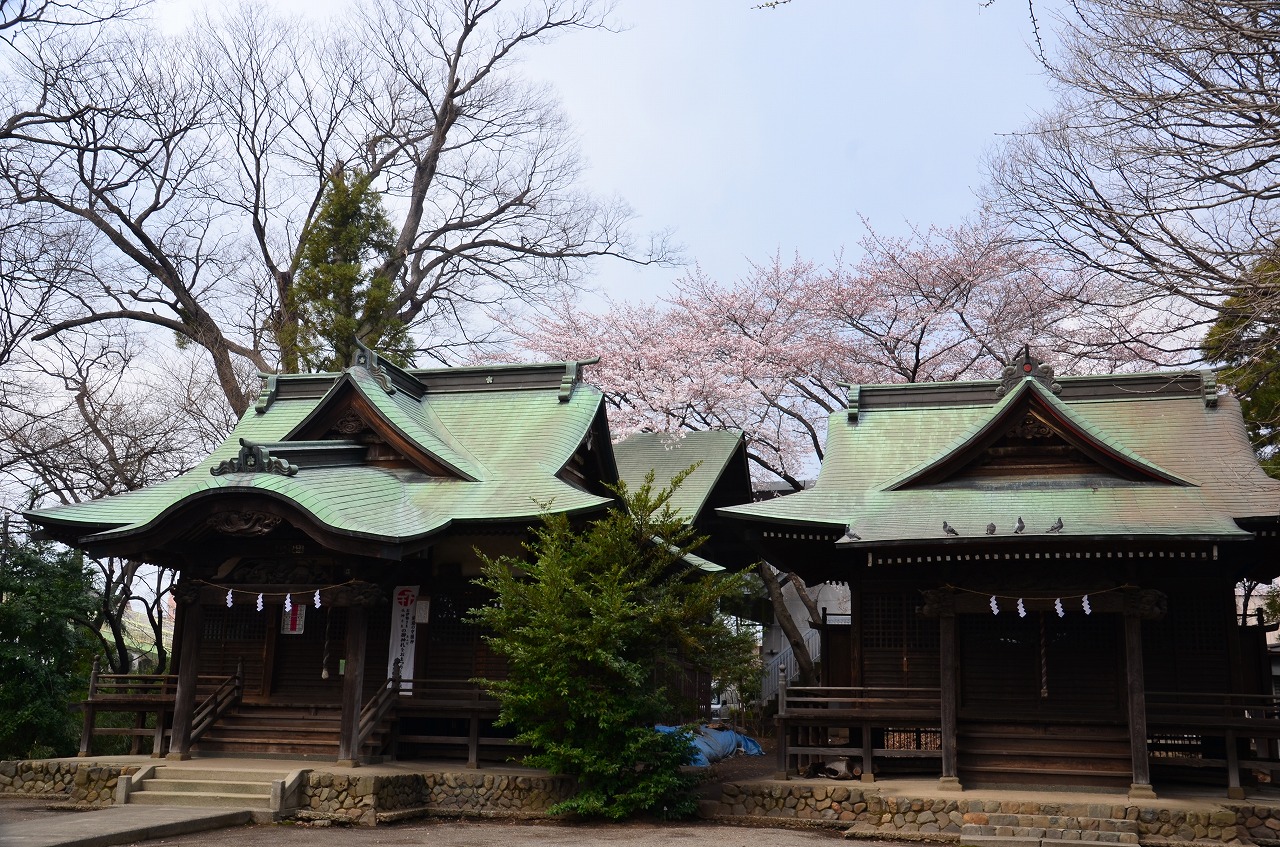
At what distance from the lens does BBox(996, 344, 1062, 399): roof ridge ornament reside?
55.2ft

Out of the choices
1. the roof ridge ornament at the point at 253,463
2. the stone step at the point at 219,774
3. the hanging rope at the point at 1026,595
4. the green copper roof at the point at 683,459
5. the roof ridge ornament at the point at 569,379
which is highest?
the roof ridge ornament at the point at 569,379

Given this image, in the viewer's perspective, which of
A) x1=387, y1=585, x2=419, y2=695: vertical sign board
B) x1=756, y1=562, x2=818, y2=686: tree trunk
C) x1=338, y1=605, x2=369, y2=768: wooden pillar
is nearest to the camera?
x1=338, y1=605, x2=369, y2=768: wooden pillar

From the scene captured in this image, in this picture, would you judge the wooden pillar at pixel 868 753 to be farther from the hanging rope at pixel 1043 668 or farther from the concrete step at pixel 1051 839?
the hanging rope at pixel 1043 668

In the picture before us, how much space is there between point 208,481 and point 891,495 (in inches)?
436

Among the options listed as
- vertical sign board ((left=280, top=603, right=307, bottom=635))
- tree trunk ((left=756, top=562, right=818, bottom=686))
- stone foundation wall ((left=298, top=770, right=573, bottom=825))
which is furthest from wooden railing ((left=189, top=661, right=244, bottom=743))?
tree trunk ((left=756, top=562, right=818, bottom=686))

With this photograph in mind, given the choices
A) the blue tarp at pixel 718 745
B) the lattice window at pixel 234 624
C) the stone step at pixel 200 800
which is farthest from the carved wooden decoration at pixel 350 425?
the blue tarp at pixel 718 745

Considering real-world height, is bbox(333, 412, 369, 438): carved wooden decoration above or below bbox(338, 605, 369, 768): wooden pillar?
above

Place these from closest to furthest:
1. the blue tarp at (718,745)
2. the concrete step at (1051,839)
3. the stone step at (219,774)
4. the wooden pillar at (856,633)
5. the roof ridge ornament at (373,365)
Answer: the concrete step at (1051,839)
the stone step at (219,774)
the wooden pillar at (856,633)
the roof ridge ornament at (373,365)
the blue tarp at (718,745)

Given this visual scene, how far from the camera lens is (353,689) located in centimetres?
1571

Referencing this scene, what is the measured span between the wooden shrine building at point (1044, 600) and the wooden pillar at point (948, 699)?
0.03 meters

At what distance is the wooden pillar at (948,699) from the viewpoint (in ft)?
49.1

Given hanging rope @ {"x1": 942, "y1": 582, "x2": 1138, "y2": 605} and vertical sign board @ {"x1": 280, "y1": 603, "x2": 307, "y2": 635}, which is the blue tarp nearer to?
vertical sign board @ {"x1": 280, "y1": 603, "x2": 307, "y2": 635}

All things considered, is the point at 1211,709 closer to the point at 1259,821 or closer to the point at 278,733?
the point at 1259,821

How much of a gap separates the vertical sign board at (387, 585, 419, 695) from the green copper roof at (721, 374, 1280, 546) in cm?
544
